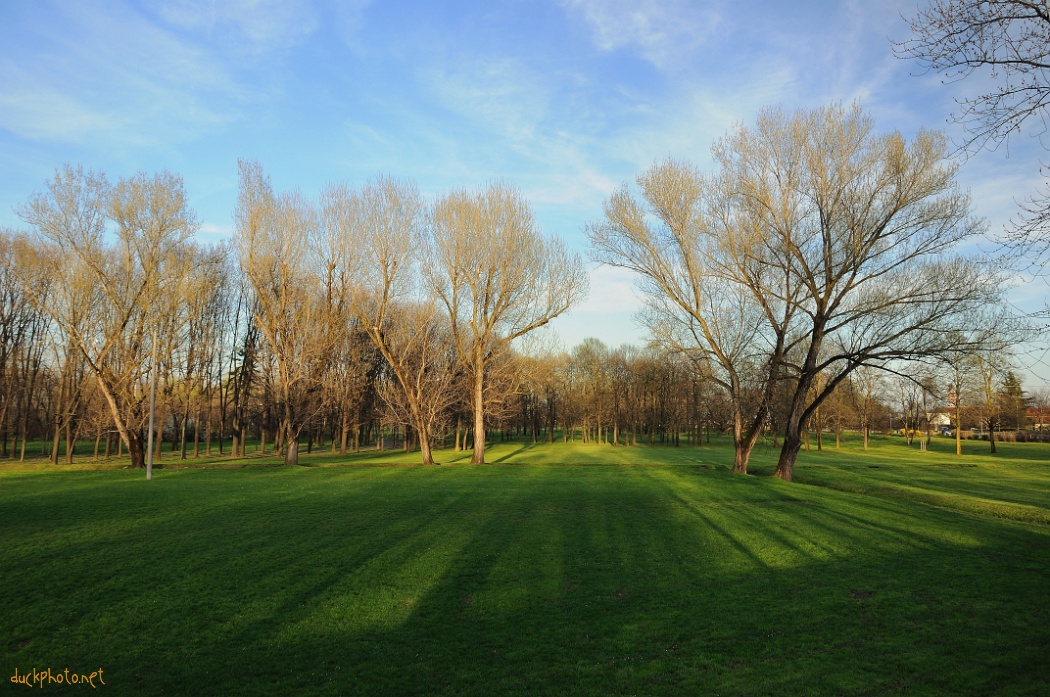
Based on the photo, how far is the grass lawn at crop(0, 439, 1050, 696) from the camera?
250 inches

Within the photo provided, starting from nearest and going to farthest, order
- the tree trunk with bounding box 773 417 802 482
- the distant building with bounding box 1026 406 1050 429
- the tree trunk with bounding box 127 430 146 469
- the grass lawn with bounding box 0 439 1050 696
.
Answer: the grass lawn with bounding box 0 439 1050 696
the tree trunk with bounding box 773 417 802 482
the tree trunk with bounding box 127 430 146 469
the distant building with bounding box 1026 406 1050 429

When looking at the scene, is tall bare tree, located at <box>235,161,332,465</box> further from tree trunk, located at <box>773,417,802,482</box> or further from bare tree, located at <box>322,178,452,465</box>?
tree trunk, located at <box>773,417,802,482</box>

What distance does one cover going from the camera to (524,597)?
906cm

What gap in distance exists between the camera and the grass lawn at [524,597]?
6.35 metres

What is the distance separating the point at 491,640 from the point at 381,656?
1344mm

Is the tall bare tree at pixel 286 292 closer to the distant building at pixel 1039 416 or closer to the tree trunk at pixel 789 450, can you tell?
the tree trunk at pixel 789 450

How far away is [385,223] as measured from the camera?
104 feet

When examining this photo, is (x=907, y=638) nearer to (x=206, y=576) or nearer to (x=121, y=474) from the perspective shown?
(x=206, y=576)

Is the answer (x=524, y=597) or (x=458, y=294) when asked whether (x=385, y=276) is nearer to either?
(x=458, y=294)

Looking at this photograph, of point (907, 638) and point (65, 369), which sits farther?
point (65, 369)

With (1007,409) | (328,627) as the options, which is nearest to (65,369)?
(328,627)

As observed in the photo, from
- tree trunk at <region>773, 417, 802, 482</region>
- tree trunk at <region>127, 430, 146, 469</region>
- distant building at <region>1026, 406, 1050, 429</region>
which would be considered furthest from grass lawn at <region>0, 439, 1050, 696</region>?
distant building at <region>1026, 406, 1050, 429</region>

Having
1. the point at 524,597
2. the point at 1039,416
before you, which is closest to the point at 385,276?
the point at 524,597

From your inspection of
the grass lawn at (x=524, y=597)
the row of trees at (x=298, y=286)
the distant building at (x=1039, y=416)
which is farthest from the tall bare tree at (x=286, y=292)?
the distant building at (x=1039, y=416)
